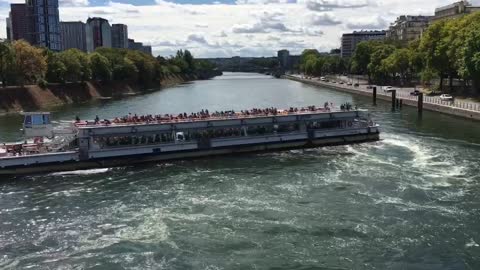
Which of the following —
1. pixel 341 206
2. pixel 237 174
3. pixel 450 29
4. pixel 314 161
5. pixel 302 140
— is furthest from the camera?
pixel 450 29

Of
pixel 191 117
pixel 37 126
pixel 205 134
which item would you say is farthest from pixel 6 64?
pixel 205 134

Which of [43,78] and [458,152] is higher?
A: [43,78]

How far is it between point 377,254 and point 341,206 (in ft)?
29.2

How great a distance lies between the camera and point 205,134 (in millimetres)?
62312

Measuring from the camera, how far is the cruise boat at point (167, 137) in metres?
54.9

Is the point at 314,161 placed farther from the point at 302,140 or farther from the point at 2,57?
the point at 2,57

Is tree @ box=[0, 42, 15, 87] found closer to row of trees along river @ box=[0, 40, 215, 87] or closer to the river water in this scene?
row of trees along river @ box=[0, 40, 215, 87]

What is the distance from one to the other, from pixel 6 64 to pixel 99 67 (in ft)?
158

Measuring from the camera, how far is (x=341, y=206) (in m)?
40.5

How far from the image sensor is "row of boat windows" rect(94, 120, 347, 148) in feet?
192

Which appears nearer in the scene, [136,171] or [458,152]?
[136,171]

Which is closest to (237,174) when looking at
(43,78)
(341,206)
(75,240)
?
(341,206)

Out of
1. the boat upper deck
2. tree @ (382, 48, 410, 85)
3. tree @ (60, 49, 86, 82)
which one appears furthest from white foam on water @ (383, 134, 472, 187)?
tree @ (60, 49, 86, 82)

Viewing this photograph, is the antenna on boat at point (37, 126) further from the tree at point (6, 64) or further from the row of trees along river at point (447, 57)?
the row of trees along river at point (447, 57)
